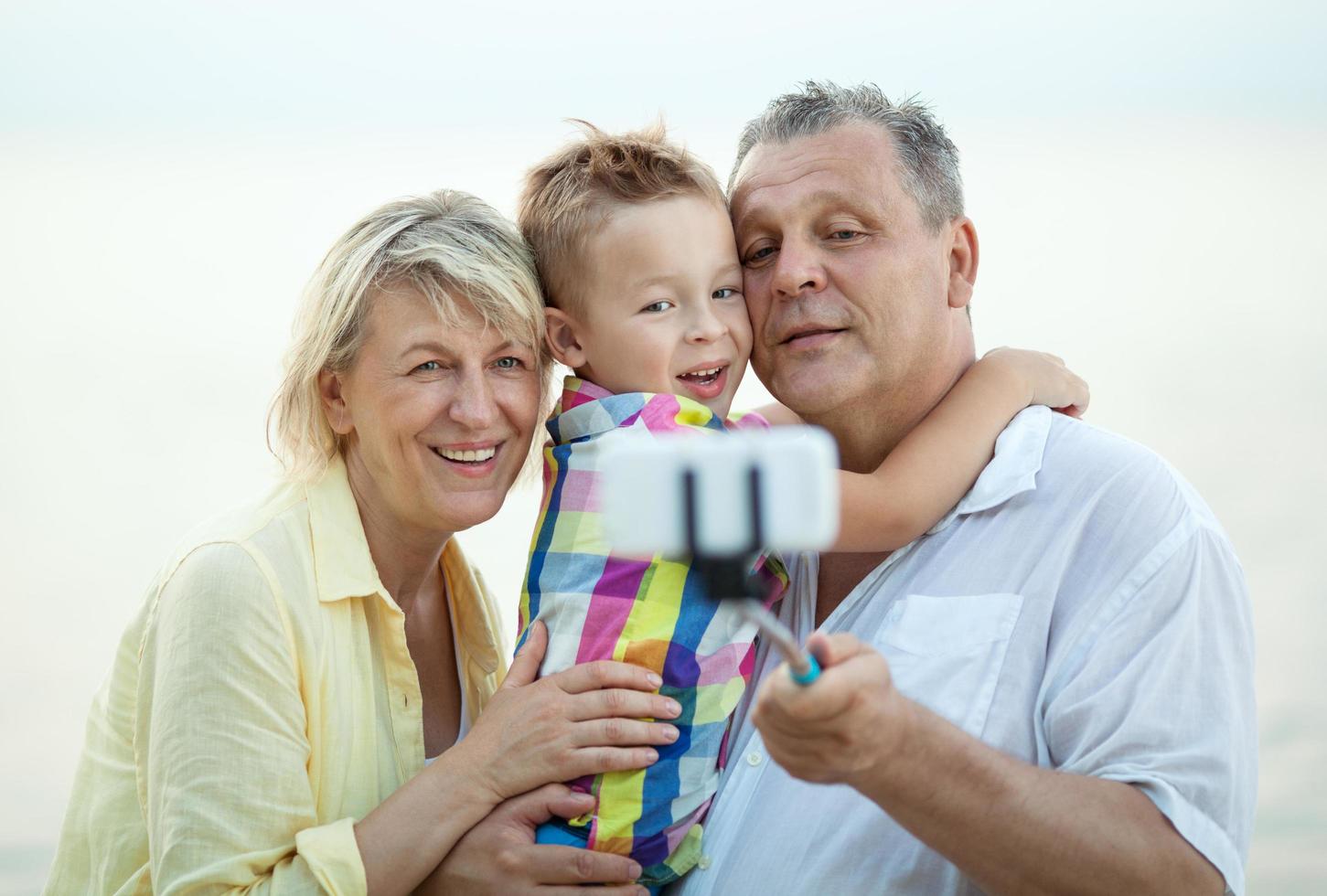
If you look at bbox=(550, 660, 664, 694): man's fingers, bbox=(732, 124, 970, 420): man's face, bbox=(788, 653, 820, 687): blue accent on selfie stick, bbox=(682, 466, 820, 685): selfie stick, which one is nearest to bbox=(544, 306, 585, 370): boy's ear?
bbox=(732, 124, 970, 420): man's face

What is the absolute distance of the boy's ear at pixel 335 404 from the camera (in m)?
2.19

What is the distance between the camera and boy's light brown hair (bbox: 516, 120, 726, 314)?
210 cm

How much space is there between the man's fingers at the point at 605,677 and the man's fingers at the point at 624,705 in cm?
1

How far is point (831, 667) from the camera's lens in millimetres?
1255

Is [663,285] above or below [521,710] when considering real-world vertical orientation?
above

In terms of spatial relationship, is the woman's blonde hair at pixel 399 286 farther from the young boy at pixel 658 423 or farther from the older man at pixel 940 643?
the older man at pixel 940 643

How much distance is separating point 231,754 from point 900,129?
61.0 inches

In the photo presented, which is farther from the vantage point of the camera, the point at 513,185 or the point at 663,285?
the point at 513,185

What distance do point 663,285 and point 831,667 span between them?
0.98m

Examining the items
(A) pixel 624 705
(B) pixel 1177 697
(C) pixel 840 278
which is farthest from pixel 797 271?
(B) pixel 1177 697

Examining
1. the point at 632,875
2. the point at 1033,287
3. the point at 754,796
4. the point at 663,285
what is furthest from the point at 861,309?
the point at 1033,287

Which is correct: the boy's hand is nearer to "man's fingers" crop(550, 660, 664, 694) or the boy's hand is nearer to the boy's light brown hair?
the boy's light brown hair

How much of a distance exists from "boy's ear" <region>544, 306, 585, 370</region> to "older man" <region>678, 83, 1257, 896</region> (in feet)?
1.07

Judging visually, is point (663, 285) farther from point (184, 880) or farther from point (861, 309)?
point (184, 880)
